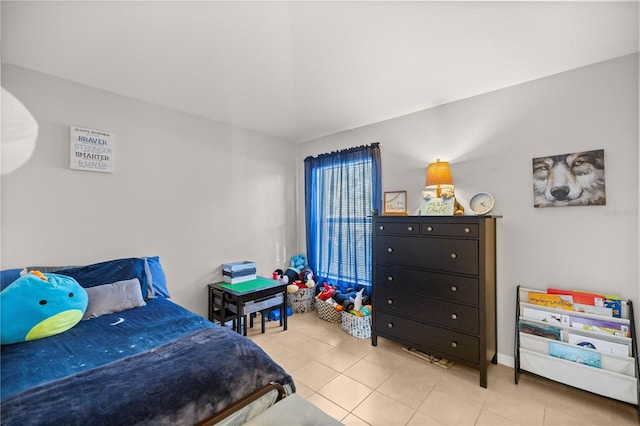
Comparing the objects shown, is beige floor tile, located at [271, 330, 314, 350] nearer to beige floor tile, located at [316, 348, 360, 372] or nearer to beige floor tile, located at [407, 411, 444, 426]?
beige floor tile, located at [316, 348, 360, 372]

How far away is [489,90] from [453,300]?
1.84 m

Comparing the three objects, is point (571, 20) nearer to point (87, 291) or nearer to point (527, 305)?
point (527, 305)

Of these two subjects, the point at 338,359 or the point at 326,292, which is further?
the point at 326,292

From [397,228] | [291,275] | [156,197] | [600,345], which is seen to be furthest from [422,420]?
[156,197]

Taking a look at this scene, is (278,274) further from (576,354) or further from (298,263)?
(576,354)

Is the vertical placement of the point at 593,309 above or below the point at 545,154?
below

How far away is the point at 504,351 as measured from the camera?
242cm

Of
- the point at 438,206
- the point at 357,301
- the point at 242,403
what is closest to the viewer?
the point at 242,403

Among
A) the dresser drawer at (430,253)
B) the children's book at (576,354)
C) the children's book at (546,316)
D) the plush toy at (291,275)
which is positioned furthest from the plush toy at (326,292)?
the children's book at (576,354)

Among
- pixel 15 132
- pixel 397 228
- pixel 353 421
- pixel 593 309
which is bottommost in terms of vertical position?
pixel 353 421

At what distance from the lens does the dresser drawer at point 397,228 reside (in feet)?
8.16

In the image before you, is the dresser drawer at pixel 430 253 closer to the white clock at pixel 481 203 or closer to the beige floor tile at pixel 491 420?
the white clock at pixel 481 203

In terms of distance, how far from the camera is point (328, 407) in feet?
6.24

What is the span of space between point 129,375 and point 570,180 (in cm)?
304
